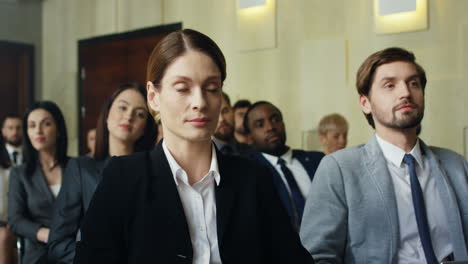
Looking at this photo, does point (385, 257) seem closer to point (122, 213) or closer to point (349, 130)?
point (122, 213)

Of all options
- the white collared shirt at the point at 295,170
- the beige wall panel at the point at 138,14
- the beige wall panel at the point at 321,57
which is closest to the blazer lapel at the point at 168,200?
the white collared shirt at the point at 295,170

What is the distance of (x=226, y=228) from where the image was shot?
1.30 m

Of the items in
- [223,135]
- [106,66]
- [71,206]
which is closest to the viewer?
[71,206]

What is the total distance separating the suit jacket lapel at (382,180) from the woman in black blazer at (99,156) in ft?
4.05

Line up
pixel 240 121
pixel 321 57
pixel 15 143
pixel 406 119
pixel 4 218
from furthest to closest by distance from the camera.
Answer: pixel 15 143
pixel 321 57
pixel 240 121
pixel 4 218
pixel 406 119

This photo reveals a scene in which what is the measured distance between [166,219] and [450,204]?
49.3 inches

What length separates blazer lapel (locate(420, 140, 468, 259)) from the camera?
1.97m

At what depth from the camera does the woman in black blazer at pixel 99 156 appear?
8.39 feet

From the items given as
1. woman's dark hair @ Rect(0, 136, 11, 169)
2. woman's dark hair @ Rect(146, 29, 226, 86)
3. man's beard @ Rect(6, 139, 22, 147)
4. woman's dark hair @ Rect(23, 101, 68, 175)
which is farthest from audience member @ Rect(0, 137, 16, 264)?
man's beard @ Rect(6, 139, 22, 147)

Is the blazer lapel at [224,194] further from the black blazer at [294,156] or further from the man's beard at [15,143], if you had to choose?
the man's beard at [15,143]

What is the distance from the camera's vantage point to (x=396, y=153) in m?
2.13

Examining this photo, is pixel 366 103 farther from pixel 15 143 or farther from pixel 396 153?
pixel 15 143

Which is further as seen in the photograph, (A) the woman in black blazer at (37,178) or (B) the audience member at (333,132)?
(B) the audience member at (333,132)

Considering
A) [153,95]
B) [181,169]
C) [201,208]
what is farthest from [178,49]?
[201,208]
